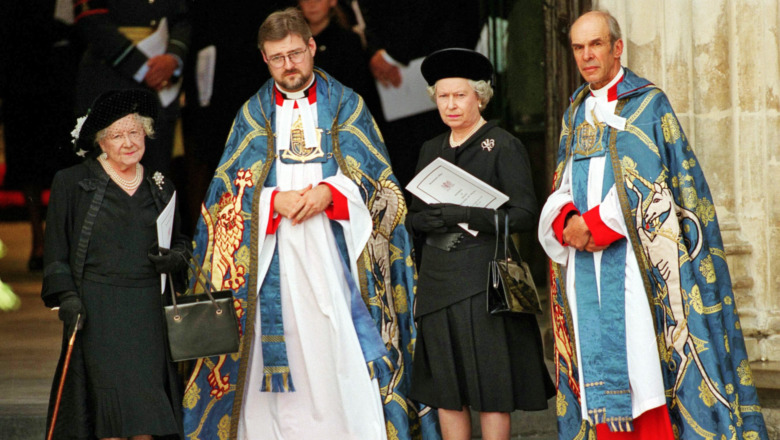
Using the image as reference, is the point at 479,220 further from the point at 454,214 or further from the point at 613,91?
the point at 613,91

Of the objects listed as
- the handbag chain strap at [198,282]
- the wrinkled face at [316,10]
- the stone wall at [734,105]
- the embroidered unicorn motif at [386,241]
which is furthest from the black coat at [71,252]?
the wrinkled face at [316,10]

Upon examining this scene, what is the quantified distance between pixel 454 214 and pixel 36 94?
6.92 metres

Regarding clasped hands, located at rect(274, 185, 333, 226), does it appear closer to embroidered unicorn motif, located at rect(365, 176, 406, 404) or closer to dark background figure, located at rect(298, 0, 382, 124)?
embroidered unicorn motif, located at rect(365, 176, 406, 404)

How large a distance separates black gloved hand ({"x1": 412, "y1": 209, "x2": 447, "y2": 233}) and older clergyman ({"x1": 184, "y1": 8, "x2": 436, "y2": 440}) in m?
0.39

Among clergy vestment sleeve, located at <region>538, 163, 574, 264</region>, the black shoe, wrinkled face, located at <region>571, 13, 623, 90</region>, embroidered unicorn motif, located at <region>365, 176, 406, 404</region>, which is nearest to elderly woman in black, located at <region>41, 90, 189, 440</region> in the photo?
embroidered unicorn motif, located at <region>365, 176, 406, 404</region>

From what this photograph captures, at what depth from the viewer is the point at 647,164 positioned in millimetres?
4316

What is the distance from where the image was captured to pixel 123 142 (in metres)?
4.51

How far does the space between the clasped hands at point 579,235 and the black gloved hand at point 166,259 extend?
1.60 metres

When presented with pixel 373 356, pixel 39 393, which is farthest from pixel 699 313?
pixel 39 393

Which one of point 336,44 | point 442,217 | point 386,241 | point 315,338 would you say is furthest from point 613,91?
point 336,44

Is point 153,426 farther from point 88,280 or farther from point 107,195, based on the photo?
point 107,195

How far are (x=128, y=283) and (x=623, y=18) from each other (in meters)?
2.65

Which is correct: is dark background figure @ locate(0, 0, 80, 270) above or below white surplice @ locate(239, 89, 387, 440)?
above

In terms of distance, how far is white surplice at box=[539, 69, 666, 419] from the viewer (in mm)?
4242
